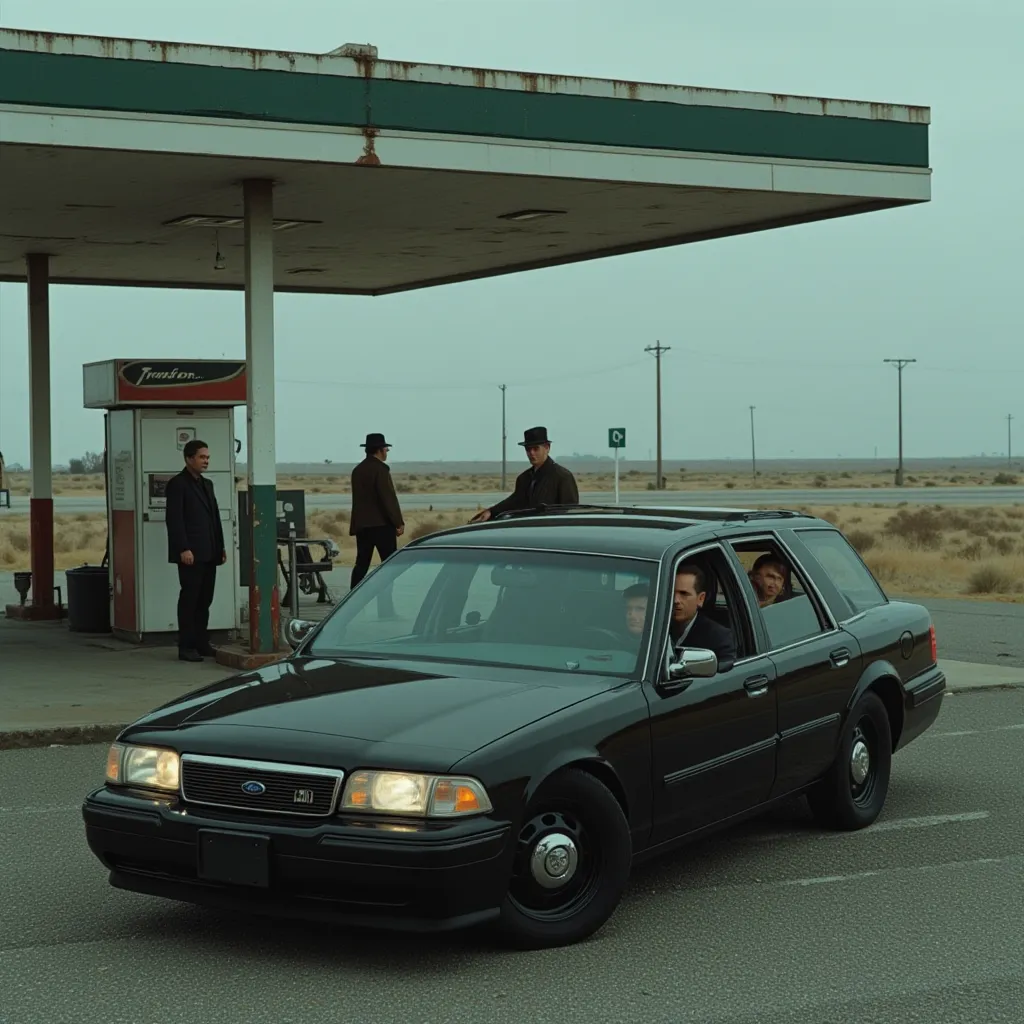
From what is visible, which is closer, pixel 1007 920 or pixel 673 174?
pixel 1007 920

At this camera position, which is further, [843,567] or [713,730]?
[843,567]

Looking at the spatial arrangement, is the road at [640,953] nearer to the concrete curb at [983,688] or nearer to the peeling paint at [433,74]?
the concrete curb at [983,688]

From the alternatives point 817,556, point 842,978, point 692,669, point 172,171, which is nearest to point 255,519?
point 172,171

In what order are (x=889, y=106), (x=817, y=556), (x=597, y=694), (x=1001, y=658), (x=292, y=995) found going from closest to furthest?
1. (x=292, y=995)
2. (x=597, y=694)
3. (x=817, y=556)
4. (x=889, y=106)
5. (x=1001, y=658)

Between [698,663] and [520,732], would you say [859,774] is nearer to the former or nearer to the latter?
[698,663]

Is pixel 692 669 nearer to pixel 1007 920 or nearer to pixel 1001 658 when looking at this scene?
pixel 1007 920

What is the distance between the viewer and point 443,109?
12875 millimetres

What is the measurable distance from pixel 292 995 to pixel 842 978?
1860mm

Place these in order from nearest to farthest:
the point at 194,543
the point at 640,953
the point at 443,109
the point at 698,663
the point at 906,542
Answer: the point at 640,953 < the point at 698,663 < the point at 443,109 < the point at 194,543 < the point at 906,542

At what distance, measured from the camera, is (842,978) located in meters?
5.63

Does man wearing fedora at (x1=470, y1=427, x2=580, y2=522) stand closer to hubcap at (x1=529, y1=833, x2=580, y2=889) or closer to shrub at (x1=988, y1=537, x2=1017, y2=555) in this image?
hubcap at (x1=529, y1=833, x2=580, y2=889)

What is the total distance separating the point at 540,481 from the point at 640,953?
27.2 ft

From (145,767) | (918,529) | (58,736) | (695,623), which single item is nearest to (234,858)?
(145,767)

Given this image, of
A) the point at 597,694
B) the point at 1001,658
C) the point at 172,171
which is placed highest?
the point at 172,171
